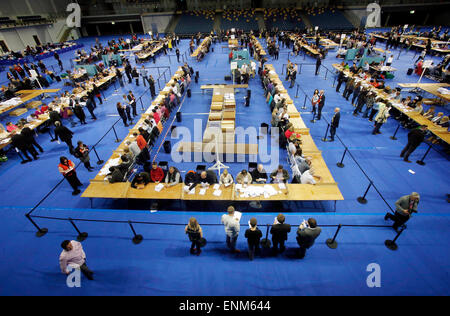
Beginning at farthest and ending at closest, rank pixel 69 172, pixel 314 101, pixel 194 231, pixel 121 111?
pixel 314 101 → pixel 121 111 → pixel 69 172 → pixel 194 231

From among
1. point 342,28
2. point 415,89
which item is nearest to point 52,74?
point 415,89

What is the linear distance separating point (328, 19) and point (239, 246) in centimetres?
5003

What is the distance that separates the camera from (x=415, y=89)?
15711mm

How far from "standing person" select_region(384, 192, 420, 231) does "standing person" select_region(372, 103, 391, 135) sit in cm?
640

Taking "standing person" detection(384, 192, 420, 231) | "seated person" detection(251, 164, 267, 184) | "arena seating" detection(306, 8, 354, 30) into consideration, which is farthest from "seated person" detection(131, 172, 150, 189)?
"arena seating" detection(306, 8, 354, 30)

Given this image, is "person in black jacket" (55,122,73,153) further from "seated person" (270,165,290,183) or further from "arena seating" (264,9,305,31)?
"arena seating" (264,9,305,31)

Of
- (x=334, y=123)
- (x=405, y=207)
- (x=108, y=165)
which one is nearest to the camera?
(x=405, y=207)

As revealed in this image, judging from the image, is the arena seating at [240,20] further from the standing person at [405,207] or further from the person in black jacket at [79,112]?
the standing person at [405,207]

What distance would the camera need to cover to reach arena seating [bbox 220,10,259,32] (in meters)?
40.9

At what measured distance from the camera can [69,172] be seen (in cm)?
788

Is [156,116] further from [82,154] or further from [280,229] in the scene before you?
[280,229]

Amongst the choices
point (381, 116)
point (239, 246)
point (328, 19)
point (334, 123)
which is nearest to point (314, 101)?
point (334, 123)
